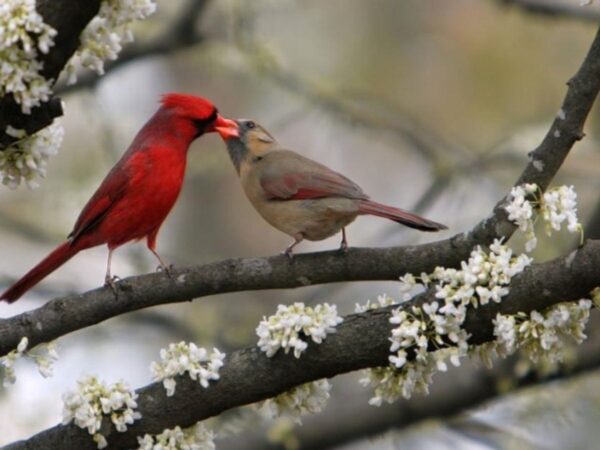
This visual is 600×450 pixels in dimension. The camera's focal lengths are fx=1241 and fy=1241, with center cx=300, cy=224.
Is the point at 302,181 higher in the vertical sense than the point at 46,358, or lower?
higher

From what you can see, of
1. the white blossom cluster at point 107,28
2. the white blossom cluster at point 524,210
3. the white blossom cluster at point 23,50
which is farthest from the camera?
the white blossom cluster at point 524,210

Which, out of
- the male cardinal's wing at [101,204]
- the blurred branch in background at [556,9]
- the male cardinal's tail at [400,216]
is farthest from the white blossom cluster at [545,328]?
the blurred branch in background at [556,9]

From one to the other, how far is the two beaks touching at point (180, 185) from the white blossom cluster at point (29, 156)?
1.17m

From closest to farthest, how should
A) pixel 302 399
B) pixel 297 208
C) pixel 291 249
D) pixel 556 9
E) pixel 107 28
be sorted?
pixel 107 28, pixel 302 399, pixel 291 249, pixel 297 208, pixel 556 9

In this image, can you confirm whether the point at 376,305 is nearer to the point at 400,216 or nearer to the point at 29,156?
the point at 400,216

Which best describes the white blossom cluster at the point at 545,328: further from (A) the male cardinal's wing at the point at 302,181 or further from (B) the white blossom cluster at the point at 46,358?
(A) the male cardinal's wing at the point at 302,181

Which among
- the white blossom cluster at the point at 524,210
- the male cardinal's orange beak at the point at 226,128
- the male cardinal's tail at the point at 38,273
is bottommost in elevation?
the male cardinal's tail at the point at 38,273

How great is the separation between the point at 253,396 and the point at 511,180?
154 inches

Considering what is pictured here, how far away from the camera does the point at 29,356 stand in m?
3.59

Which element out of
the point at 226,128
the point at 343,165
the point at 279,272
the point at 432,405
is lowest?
the point at 432,405

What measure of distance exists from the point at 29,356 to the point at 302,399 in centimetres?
82

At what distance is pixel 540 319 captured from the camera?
136 inches

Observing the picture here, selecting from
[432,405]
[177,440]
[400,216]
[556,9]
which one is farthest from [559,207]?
[556,9]

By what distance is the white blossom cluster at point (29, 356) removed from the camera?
3523 mm
